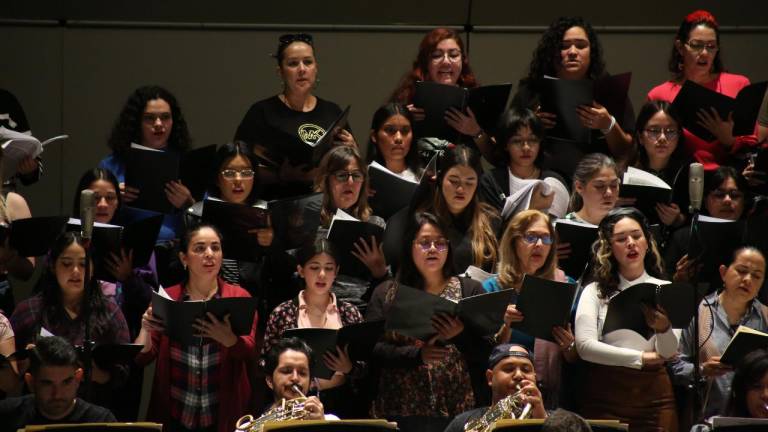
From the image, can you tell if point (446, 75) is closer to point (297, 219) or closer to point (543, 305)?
point (297, 219)

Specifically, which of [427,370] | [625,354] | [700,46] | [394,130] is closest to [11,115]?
[394,130]

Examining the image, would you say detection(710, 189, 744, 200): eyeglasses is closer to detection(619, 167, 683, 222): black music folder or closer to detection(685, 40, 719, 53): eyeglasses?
detection(619, 167, 683, 222): black music folder

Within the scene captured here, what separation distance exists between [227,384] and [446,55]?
195cm

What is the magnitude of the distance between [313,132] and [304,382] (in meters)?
1.71

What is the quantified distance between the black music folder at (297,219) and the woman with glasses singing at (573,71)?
1248 mm

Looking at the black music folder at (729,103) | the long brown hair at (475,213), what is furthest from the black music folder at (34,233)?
the black music folder at (729,103)

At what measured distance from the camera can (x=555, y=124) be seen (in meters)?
5.90

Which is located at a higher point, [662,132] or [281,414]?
[662,132]

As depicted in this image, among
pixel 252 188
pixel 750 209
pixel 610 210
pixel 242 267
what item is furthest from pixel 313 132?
pixel 750 209

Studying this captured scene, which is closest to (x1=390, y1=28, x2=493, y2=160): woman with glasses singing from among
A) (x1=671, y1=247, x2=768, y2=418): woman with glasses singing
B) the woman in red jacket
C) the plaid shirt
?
(x1=671, y1=247, x2=768, y2=418): woman with glasses singing

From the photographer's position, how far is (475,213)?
213 inches

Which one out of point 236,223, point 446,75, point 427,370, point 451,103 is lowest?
point 427,370

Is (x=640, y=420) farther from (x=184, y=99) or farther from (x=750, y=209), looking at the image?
(x=184, y=99)

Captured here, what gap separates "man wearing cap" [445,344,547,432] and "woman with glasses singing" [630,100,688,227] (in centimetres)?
156
